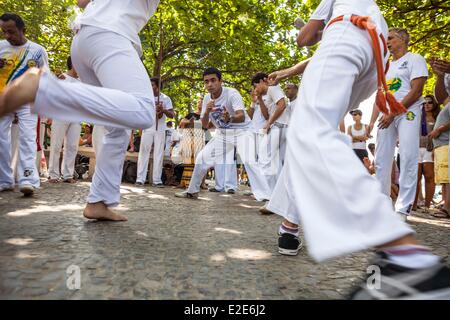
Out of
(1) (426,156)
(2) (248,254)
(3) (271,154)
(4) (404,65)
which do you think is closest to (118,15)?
(2) (248,254)

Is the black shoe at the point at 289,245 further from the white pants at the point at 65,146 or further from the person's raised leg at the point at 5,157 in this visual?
the white pants at the point at 65,146

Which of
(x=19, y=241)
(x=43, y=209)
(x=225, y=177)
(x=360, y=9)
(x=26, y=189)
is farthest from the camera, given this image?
(x=225, y=177)

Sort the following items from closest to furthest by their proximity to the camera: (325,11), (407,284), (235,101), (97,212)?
(407,284) → (325,11) → (97,212) → (235,101)

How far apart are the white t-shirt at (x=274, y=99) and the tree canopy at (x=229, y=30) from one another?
2101 mm

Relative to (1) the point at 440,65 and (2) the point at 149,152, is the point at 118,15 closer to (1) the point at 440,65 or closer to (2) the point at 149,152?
(1) the point at 440,65

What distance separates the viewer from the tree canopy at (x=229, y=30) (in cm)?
874

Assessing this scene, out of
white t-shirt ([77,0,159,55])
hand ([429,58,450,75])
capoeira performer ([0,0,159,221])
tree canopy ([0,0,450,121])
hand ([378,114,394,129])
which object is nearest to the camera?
capoeira performer ([0,0,159,221])

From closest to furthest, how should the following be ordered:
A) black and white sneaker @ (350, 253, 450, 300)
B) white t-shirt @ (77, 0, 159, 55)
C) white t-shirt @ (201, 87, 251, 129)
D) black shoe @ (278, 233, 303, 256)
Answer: black and white sneaker @ (350, 253, 450, 300) < black shoe @ (278, 233, 303, 256) < white t-shirt @ (77, 0, 159, 55) < white t-shirt @ (201, 87, 251, 129)

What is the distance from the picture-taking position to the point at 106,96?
77.3 inches

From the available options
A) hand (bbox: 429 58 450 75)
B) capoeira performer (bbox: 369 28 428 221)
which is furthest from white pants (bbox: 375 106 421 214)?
hand (bbox: 429 58 450 75)

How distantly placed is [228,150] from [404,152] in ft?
9.56

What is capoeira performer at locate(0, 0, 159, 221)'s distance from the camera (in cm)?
168

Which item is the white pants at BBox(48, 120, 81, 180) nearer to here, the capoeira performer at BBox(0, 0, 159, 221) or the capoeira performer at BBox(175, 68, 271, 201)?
the capoeira performer at BBox(175, 68, 271, 201)

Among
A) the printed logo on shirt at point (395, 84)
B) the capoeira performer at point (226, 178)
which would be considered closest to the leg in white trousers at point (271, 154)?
the capoeira performer at point (226, 178)
